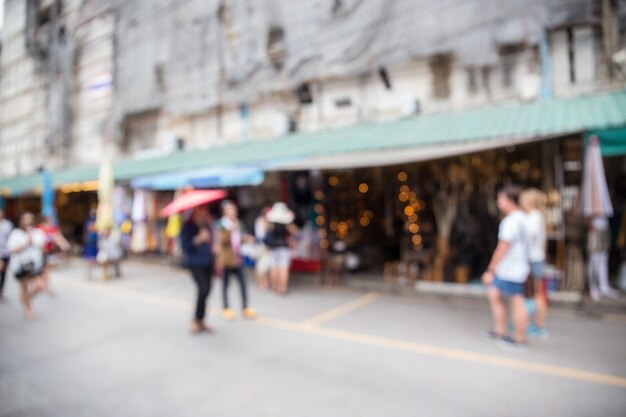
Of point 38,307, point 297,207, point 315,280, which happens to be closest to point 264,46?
point 297,207

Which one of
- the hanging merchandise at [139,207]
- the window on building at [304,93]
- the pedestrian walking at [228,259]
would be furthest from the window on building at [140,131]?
the pedestrian walking at [228,259]

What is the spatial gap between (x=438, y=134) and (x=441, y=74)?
3699 millimetres

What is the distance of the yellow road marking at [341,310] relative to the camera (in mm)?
6039

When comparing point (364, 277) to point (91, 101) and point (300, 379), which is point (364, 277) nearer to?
point (300, 379)

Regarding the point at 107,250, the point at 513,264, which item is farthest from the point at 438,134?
the point at 107,250

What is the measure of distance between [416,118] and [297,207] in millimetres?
3728

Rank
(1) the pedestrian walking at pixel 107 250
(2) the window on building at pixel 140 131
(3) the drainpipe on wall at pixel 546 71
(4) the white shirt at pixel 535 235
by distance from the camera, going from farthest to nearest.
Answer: (2) the window on building at pixel 140 131 → (1) the pedestrian walking at pixel 107 250 → (3) the drainpipe on wall at pixel 546 71 → (4) the white shirt at pixel 535 235

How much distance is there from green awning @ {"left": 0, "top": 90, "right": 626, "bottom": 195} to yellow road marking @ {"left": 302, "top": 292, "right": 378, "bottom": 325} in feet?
8.39

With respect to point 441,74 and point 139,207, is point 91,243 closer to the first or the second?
point 139,207

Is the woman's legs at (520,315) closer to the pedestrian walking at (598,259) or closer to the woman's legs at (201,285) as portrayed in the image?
the pedestrian walking at (598,259)

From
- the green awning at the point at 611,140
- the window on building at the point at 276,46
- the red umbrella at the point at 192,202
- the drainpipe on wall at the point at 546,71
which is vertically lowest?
the red umbrella at the point at 192,202

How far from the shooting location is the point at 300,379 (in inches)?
155

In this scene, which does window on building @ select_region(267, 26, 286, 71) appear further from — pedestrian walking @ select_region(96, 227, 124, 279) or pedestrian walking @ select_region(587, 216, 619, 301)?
pedestrian walking @ select_region(587, 216, 619, 301)

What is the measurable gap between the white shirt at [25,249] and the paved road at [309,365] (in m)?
0.96
